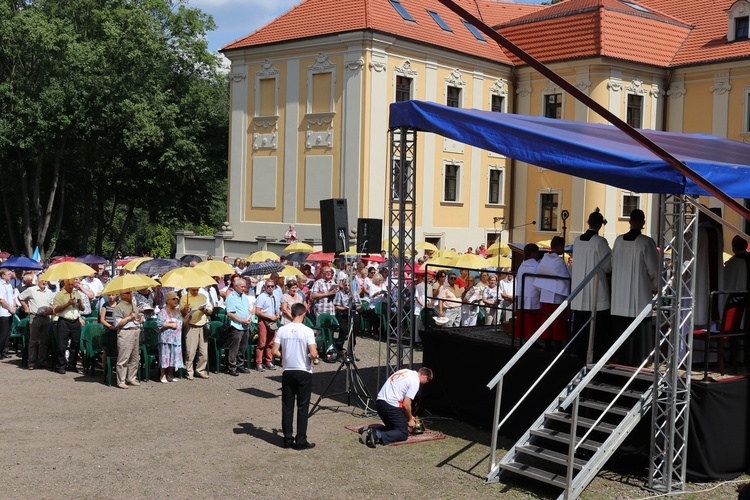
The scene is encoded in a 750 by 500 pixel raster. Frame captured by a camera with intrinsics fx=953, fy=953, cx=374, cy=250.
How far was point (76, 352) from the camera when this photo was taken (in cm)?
1617

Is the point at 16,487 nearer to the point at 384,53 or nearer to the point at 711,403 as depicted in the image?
the point at 711,403

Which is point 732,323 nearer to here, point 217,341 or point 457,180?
point 217,341

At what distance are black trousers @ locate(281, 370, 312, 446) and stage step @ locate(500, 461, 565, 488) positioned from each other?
7.98 ft

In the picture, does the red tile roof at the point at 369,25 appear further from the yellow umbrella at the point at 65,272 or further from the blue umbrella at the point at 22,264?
the yellow umbrella at the point at 65,272

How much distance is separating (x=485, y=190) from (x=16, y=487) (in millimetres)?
32364

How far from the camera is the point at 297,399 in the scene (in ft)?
37.2

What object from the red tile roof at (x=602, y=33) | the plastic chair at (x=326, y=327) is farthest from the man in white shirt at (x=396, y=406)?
the red tile roof at (x=602, y=33)

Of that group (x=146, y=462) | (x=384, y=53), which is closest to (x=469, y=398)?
(x=146, y=462)

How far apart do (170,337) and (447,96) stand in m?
25.1

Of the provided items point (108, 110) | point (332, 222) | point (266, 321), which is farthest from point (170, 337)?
point (108, 110)

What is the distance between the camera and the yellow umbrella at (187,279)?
15.2m

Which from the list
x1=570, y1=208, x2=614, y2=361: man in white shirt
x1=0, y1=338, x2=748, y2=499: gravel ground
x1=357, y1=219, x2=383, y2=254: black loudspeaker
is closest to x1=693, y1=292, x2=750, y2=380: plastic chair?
x1=570, y1=208, x2=614, y2=361: man in white shirt

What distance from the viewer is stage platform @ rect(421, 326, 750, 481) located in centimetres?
1050

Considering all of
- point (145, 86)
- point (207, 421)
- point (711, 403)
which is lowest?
point (207, 421)
